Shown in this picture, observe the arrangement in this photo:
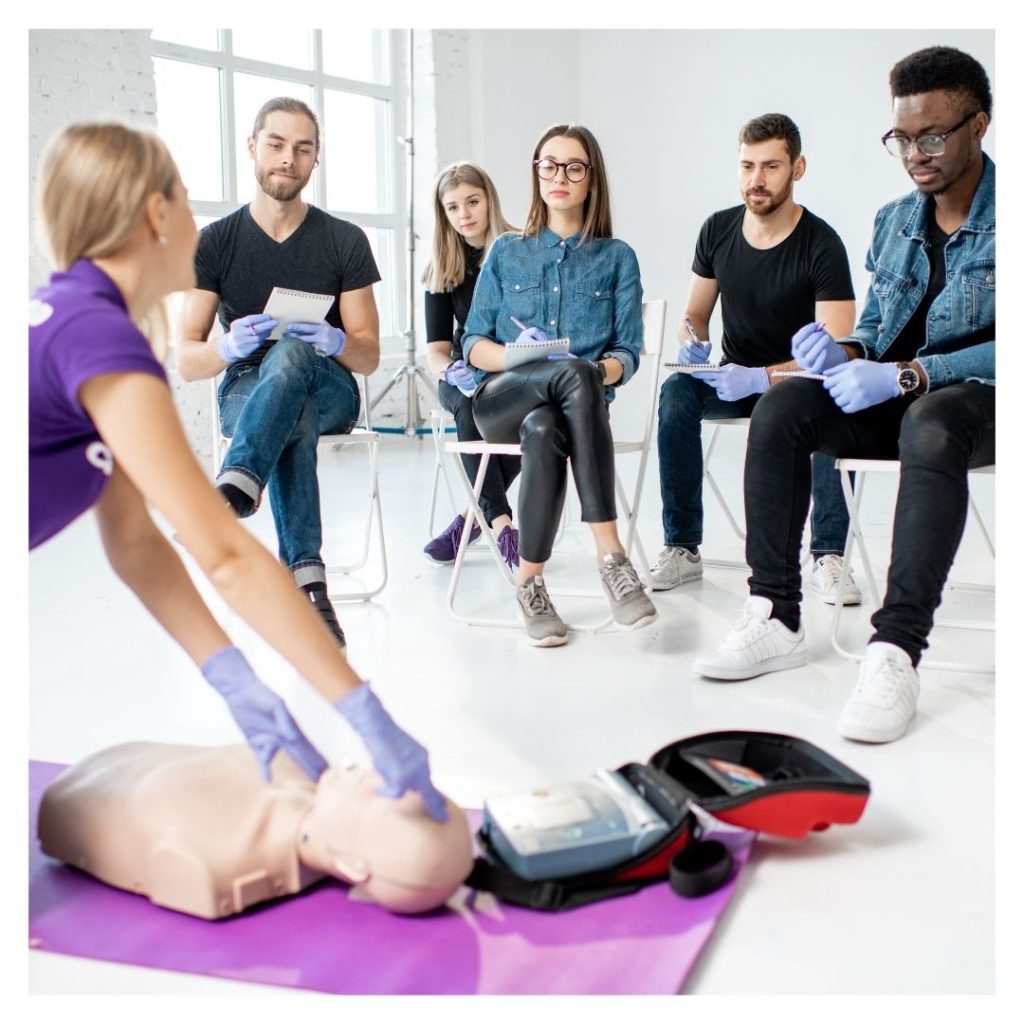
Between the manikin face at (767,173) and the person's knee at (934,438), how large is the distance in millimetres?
1091

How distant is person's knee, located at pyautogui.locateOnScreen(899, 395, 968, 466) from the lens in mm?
1969

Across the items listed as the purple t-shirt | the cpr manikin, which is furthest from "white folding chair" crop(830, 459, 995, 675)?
the purple t-shirt

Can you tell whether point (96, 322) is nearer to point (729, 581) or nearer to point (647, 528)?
point (729, 581)

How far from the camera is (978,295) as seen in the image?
2188mm

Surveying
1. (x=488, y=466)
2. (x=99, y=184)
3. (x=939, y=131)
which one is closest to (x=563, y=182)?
(x=488, y=466)

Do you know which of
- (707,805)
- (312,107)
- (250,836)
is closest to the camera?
(250,836)

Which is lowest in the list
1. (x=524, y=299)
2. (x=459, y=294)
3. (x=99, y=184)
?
(x=99, y=184)

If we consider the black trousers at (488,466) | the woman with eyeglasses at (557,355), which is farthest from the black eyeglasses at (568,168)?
the black trousers at (488,466)

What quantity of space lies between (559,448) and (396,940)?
4.57ft

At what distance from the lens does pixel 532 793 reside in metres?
1.46

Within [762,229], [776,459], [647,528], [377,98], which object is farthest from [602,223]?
[377,98]

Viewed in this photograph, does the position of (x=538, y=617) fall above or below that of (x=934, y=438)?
below

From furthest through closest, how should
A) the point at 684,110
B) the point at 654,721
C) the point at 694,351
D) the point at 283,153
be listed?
the point at 684,110 → the point at 694,351 → the point at 283,153 → the point at 654,721

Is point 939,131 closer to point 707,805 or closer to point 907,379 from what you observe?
point 907,379
